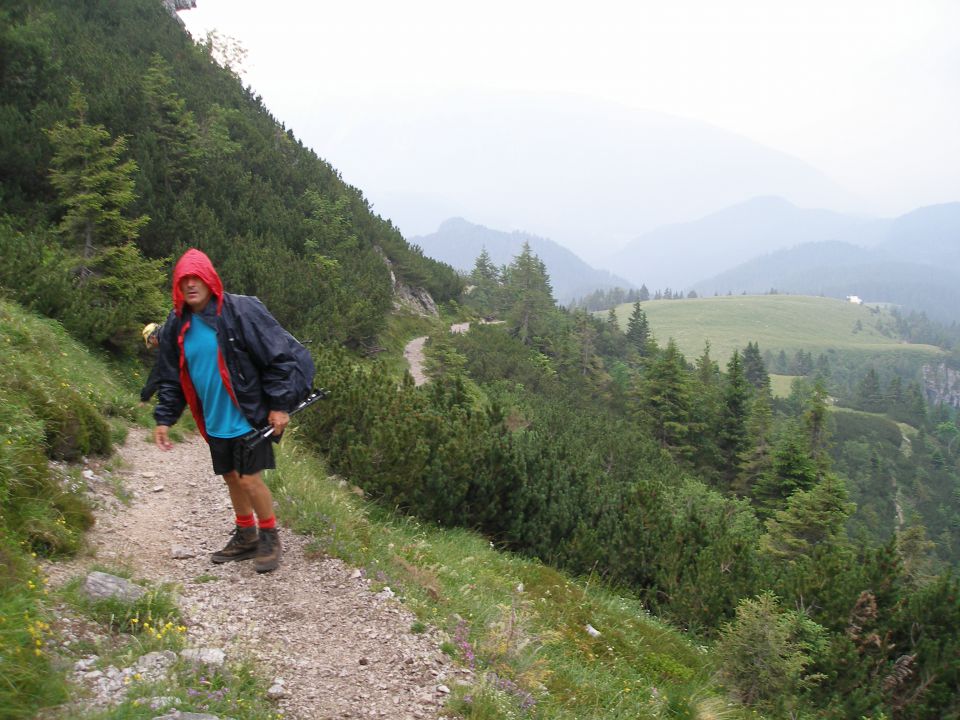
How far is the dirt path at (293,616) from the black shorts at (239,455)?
35.3 inches

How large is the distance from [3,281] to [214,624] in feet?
31.0

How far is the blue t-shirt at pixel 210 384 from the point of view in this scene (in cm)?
391

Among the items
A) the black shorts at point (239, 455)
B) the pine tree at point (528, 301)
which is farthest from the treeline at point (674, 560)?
the pine tree at point (528, 301)

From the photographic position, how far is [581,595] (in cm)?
737

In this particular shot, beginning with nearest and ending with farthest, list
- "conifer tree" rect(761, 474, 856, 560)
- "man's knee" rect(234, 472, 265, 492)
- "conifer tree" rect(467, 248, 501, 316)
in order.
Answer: "man's knee" rect(234, 472, 265, 492)
"conifer tree" rect(761, 474, 856, 560)
"conifer tree" rect(467, 248, 501, 316)

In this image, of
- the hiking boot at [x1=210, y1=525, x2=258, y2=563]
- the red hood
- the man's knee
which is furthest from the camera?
the hiking boot at [x1=210, y1=525, x2=258, y2=563]

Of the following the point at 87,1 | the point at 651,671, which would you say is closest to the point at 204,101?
the point at 87,1

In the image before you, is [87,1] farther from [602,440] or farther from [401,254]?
[602,440]

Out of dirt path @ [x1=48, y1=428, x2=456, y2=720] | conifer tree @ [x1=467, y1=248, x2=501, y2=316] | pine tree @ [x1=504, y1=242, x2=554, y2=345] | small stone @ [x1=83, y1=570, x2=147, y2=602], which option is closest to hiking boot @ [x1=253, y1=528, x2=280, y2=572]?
dirt path @ [x1=48, y1=428, x2=456, y2=720]

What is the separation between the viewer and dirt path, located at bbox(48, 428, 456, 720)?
3422 mm

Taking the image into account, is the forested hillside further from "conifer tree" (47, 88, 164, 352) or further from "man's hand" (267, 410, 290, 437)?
"man's hand" (267, 410, 290, 437)

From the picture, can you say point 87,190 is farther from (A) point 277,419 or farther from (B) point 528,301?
(B) point 528,301

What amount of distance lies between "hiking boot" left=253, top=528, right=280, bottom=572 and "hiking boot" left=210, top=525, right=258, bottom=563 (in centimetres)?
10

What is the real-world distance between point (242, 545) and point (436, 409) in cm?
658
